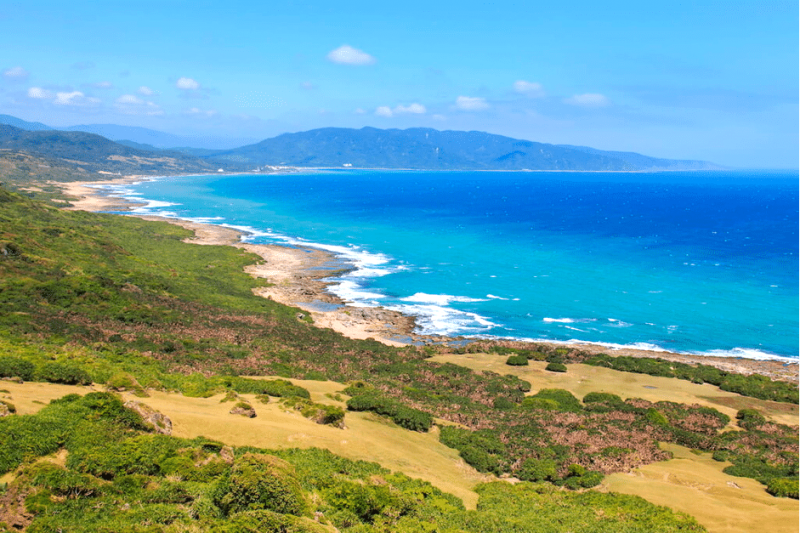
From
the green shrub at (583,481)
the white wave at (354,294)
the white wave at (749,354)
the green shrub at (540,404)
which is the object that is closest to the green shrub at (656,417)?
the green shrub at (540,404)

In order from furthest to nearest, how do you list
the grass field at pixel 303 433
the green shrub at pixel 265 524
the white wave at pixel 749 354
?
the white wave at pixel 749 354, the grass field at pixel 303 433, the green shrub at pixel 265 524

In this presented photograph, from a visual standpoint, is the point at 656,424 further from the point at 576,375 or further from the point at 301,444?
the point at 301,444

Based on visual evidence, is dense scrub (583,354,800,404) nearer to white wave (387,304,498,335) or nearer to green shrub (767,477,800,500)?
white wave (387,304,498,335)

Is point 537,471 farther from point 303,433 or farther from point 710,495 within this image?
point 303,433

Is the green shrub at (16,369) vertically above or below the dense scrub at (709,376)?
above

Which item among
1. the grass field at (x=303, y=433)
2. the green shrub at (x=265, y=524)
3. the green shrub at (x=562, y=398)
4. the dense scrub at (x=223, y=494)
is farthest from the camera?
the green shrub at (x=562, y=398)

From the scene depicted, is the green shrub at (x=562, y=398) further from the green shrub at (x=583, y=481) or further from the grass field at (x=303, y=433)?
the grass field at (x=303, y=433)

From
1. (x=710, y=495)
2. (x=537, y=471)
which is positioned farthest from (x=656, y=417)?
(x=537, y=471)
